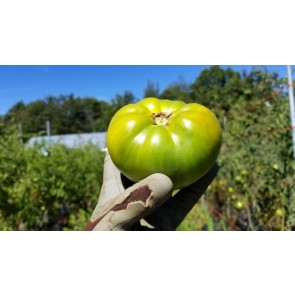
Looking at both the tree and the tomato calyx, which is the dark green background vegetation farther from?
the tree

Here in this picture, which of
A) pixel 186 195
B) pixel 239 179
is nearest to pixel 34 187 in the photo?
pixel 239 179

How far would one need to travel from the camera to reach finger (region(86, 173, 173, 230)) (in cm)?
71

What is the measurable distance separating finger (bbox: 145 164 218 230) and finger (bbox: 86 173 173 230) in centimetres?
22

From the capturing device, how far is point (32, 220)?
2896 mm

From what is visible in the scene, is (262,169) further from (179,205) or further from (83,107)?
(83,107)

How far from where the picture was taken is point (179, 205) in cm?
102

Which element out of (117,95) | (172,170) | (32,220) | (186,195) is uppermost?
(117,95)

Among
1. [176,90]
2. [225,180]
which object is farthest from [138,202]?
[176,90]

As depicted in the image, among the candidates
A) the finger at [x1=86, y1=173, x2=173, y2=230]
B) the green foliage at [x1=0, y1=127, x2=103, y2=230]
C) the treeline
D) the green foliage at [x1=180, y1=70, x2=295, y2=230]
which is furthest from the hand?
the treeline

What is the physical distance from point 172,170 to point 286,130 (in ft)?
5.54

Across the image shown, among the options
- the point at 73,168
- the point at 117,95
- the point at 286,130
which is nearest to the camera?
the point at 286,130

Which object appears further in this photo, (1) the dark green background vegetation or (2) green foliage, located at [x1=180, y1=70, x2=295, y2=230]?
(1) the dark green background vegetation

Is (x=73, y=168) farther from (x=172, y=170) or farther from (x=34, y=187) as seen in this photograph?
(x=172, y=170)

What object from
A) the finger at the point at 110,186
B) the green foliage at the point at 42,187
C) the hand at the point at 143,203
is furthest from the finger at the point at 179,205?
the green foliage at the point at 42,187
